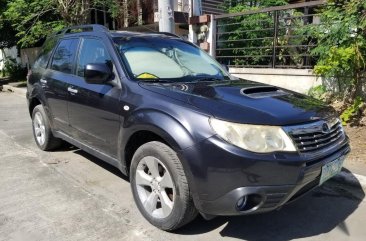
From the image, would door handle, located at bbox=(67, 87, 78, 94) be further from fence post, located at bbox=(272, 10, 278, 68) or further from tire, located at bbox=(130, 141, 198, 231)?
fence post, located at bbox=(272, 10, 278, 68)

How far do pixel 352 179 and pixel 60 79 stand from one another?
3.69 m

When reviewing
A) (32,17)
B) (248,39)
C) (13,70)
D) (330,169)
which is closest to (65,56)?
(330,169)

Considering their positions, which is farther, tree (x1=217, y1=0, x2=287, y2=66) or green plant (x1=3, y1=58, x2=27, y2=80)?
green plant (x1=3, y1=58, x2=27, y2=80)

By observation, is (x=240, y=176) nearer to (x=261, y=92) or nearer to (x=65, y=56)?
(x=261, y=92)

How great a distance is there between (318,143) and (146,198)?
Result: 1.58m

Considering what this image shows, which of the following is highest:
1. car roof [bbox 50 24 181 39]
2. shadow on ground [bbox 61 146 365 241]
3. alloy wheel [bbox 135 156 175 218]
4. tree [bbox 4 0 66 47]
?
tree [bbox 4 0 66 47]

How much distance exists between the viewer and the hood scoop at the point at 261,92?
11.9 feet

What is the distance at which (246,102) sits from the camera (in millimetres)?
3322

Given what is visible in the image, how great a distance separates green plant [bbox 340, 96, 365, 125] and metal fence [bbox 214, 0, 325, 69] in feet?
5.09

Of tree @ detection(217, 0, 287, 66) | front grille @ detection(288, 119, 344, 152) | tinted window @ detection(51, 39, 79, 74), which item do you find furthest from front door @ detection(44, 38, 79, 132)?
tree @ detection(217, 0, 287, 66)

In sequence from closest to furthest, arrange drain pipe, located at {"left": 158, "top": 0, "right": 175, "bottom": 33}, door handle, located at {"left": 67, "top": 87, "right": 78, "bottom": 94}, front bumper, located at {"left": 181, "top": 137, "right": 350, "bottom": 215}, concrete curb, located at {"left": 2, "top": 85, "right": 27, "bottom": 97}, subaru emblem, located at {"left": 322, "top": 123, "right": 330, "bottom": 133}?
1. front bumper, located at {"left": 181, "top": 137, "right": 350, "bottom": 215}
2. subaru emblem, located at {"left": 322, "top": 123, "right": 330, "bottom": 133}
3. door handle, located at {"left": 67, "top": 87, "right": 78, "bottom": 94}
4. drain pipe, located at {"left": 158, "top": 0, "right": 175, "bottom": 33}
5. concrete curb, located at {"left": 2, "top": 85, "right": 27, "bottom": 97}

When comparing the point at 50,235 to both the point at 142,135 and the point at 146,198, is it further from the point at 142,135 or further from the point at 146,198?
the point at 142,135

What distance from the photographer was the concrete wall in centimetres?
749

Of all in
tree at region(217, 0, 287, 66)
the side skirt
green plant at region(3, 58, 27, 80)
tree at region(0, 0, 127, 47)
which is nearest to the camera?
the side skirt
